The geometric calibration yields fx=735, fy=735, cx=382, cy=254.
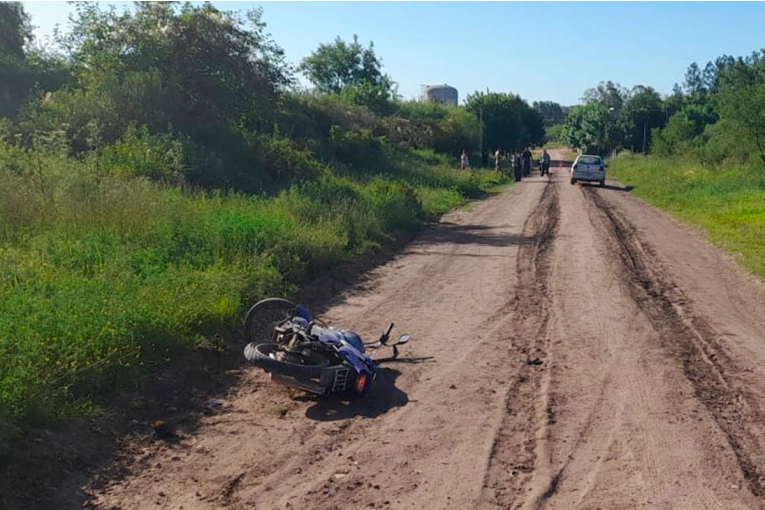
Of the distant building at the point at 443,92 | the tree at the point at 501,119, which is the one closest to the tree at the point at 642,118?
the tree at the point at 501,119

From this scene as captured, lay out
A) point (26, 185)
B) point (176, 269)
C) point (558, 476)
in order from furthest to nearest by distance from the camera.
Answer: point (26, 185) < point (176, 269) < point (558, 476)

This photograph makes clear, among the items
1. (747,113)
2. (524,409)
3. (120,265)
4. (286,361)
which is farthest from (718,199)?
(286,361)

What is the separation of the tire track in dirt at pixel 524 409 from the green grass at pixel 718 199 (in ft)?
15.6

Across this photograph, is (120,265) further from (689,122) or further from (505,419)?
(689,122)

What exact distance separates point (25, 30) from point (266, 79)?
60.6 ft

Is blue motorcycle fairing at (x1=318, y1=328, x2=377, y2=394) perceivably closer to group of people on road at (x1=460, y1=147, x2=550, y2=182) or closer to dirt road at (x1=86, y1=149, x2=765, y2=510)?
dirt road at (x1=86, y1=149, x2=765, y2=510)

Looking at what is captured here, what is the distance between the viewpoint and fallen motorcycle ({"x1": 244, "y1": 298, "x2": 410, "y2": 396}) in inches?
245

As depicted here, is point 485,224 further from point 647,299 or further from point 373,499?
point 373,499

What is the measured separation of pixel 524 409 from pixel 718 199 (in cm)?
2170

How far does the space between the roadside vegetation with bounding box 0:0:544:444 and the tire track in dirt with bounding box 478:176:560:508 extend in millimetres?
3119

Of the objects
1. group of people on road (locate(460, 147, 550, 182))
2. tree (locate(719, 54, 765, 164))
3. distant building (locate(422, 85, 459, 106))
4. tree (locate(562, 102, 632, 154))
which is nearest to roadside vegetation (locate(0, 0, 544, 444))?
group of people on road (locate(460, 147, 550, 182))

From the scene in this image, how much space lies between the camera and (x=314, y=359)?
257 inches

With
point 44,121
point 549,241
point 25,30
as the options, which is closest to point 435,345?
point 549,241

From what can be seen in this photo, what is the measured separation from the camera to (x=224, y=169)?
64.4ft
